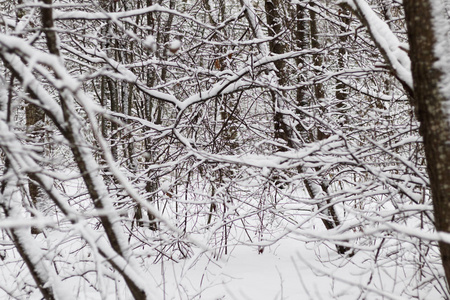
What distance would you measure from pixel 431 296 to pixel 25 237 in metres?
3.35

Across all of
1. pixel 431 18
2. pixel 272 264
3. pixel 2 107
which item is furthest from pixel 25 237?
pixel 272 264

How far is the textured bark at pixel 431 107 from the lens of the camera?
2.12 m

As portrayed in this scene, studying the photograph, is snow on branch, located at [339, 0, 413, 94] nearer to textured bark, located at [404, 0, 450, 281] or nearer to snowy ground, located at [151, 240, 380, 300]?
textured bark, located at [404, 0, 450, 281]

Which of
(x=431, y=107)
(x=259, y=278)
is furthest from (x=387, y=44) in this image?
(x=259, y=278)

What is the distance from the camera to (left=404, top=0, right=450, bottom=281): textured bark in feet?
6.95

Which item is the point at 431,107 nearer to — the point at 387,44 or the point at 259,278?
the point at 387,44

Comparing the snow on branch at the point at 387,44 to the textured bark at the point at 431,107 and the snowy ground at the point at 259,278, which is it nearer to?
the textured bark at the point at 431,107

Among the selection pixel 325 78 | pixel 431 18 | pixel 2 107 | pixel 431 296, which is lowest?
pixel 431 296

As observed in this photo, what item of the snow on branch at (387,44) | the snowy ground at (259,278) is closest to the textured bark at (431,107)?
the snow on branch at (387,44)

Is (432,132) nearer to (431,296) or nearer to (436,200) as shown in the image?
(436,200)

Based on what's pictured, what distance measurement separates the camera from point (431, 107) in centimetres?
216

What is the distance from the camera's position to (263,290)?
4.15 metres

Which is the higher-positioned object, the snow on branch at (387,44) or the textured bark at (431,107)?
the snow on branch at (387,44)

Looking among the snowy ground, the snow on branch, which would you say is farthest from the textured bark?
the snowy ground
